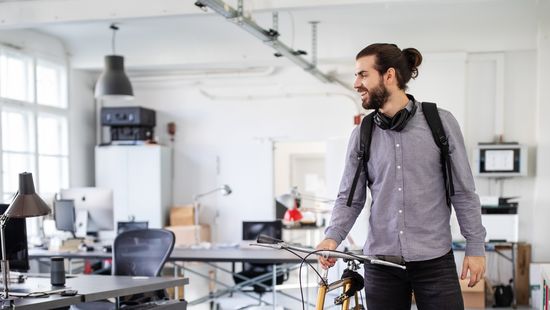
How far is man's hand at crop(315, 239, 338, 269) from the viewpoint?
1773 millimetres

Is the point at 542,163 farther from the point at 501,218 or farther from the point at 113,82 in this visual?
the point at 113,82

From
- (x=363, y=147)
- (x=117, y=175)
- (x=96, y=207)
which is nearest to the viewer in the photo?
(x=363, y=147)

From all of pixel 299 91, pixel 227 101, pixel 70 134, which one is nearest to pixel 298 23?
pixel 299 91

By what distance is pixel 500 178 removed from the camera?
7262 mm

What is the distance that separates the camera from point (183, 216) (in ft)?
26.2

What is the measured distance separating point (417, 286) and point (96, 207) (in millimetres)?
4348

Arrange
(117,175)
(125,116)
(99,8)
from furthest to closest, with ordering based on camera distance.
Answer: (117,175)
(125,116)
(99,8)

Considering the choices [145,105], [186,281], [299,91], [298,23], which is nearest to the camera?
[186,281]

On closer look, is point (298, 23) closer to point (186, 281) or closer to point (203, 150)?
point (203, 150)

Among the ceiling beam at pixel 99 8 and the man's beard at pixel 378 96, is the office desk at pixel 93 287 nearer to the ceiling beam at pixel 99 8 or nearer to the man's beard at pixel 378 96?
the man's beard at pixel 378 96

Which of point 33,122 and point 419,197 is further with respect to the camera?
point 33,122

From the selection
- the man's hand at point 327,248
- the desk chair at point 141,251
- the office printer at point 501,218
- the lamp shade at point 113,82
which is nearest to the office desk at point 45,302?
the desk chair at point 141,251

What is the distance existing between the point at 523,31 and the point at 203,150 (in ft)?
14.9

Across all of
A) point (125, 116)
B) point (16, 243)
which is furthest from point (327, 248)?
point (125, 116)
